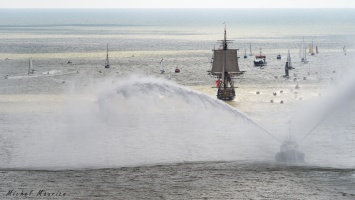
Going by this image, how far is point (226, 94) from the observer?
163875 millimetres

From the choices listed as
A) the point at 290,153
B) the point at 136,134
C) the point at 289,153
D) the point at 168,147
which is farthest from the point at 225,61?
the point at 289,153

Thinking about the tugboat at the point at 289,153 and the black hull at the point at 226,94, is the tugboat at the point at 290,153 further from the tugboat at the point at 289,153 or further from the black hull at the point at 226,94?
the black hull at the point at 226,94

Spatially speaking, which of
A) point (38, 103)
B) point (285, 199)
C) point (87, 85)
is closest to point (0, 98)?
point (38, 103)

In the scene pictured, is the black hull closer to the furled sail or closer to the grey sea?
the grey sea

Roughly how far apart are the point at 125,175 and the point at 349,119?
4871 centimetres

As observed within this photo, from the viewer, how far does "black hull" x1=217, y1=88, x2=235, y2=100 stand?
536 ft

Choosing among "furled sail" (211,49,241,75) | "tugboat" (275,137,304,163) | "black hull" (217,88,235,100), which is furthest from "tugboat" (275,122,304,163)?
"furled sail" (211,49,241,75)

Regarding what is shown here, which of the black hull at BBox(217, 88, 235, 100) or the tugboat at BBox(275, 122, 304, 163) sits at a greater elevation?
the black hull at BBox(217, 88, 235, 100)

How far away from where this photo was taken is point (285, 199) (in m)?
71.6

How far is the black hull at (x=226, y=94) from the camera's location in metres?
163

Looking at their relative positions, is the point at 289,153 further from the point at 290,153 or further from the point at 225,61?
the point at 225,61

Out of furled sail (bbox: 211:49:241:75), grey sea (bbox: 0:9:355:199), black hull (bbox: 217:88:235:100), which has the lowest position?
grey sea (bbox: 0:9:355:199)

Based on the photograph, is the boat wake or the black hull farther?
the black hull

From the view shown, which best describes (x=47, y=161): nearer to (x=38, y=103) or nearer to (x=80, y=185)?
(x=80, y=185)
